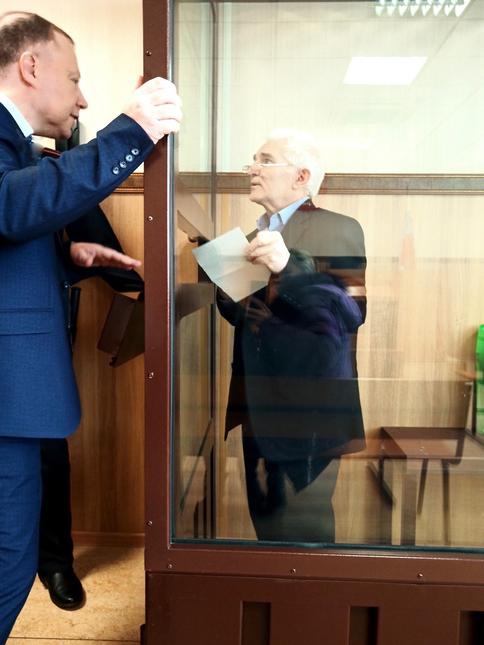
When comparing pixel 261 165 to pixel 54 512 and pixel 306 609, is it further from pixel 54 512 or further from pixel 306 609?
pixel 54 512

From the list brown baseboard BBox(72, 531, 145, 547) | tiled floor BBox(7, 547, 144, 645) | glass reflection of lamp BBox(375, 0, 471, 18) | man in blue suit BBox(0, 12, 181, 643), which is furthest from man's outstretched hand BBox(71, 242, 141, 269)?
brown baseboard BBox(72, 531, 145, 547)

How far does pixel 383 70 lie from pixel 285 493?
0.77 metres

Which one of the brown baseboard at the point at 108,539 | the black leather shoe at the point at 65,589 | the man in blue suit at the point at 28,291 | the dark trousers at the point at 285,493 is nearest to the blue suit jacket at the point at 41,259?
the man in blue suit at the point at 28,291

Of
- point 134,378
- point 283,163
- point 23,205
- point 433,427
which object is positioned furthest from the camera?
point 134,378

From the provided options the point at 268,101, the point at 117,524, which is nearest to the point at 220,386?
the point at 268,101

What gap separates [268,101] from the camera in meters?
1.01

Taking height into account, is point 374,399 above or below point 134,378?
above

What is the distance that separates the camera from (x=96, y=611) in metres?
1.51

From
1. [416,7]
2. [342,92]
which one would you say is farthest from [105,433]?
[416,7]

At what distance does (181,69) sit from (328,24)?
0.31 meters

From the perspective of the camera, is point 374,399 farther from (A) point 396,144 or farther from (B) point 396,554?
(A) point 396,144

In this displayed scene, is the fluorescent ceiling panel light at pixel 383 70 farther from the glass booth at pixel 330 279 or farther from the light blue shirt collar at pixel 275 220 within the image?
the light blue shirt collar at pixel 275 220

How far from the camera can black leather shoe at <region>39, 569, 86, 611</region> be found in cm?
153

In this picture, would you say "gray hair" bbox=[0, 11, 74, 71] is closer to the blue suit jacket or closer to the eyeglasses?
the blue suit jacket
